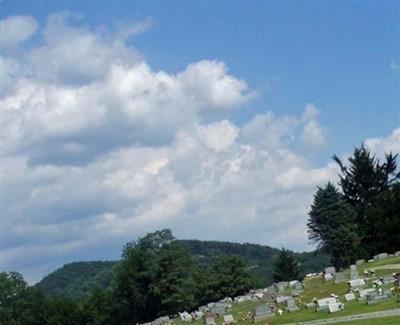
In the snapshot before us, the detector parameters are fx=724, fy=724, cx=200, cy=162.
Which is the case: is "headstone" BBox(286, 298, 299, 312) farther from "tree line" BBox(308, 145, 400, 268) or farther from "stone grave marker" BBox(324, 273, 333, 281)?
"tree line" BBox(308, 145, 400, 268)

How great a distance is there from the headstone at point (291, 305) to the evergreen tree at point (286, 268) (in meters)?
52.1

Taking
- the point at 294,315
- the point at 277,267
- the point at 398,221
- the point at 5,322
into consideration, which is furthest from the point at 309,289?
the point at 5,322

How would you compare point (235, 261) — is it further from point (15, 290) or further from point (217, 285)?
point (15, 290)

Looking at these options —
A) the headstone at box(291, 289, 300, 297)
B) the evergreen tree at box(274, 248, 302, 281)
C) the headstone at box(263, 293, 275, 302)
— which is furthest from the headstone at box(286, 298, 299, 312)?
the evergreen tree at box(274, 248, 302, 281)

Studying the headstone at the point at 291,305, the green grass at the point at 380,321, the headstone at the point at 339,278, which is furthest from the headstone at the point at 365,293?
the headstone at the point at 339,278

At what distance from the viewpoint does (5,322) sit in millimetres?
90938

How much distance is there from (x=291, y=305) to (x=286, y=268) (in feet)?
179

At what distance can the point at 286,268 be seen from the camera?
3637 inches

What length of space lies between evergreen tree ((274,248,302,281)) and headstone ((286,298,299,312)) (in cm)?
5215

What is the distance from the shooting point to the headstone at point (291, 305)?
3792 centimetres

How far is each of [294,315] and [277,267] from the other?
58.7m

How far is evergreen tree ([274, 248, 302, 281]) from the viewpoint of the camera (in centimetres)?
9151

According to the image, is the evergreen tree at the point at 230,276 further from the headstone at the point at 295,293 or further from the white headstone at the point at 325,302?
the white headstone at the point at 325,302

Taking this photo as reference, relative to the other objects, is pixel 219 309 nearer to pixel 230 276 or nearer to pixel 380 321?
pixel 380 321
